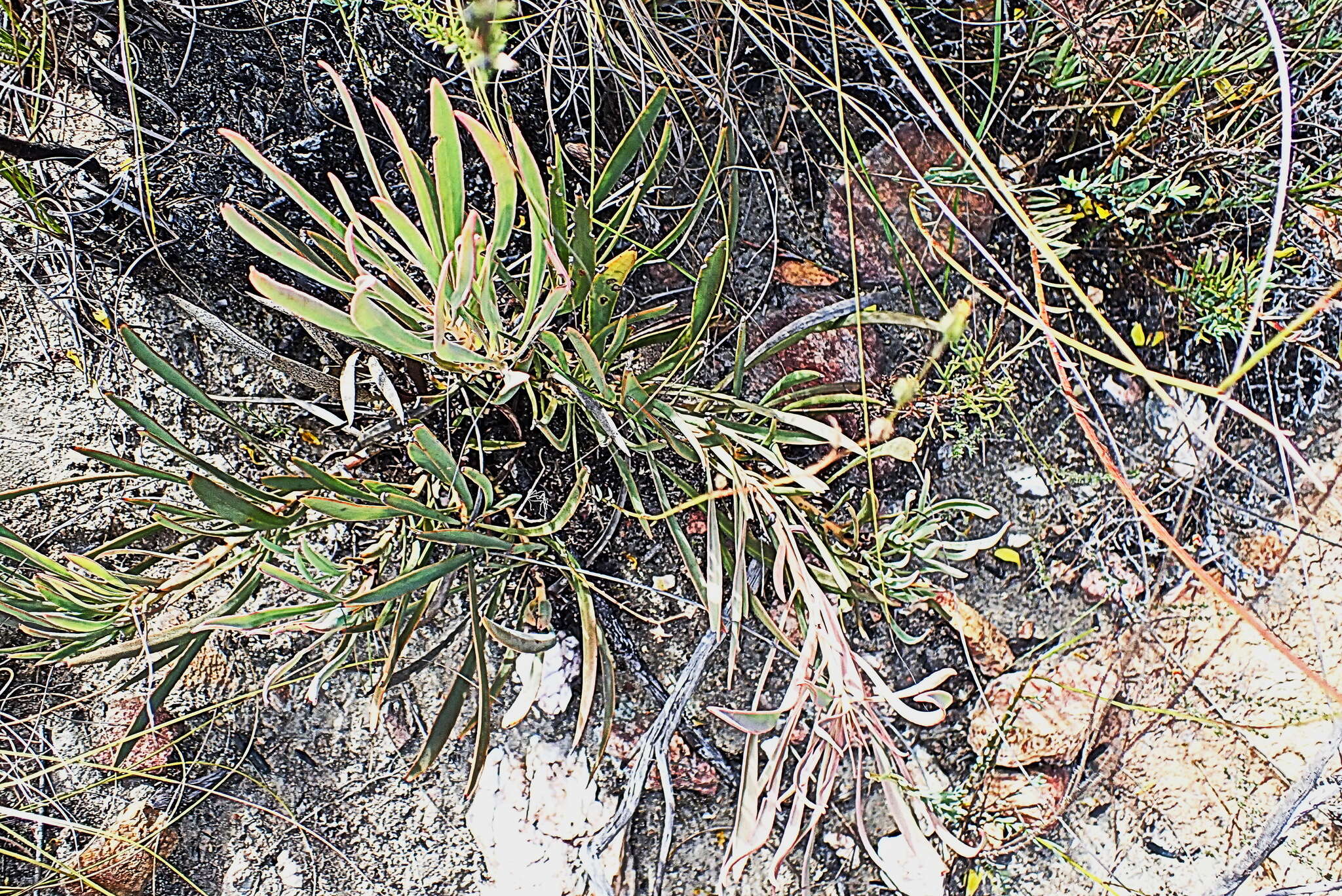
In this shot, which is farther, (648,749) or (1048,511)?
(1048,511)

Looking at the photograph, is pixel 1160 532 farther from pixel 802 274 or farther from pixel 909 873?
pixel 909 873

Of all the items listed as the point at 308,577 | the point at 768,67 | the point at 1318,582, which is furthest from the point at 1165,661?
the point at 308,577

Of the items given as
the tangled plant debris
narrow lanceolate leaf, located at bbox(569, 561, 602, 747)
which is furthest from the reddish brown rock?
narrow lanceolate leaf, located at bbox(569, 561, 602, 747)

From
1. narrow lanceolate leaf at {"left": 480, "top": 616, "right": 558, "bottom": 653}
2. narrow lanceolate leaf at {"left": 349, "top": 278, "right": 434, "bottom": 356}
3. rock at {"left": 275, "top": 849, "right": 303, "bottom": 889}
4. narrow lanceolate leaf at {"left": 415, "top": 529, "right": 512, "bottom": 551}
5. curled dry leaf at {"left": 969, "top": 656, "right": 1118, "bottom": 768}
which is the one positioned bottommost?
rock at {"left": 275, "top": 849, "right": 303, "bottom": 889}

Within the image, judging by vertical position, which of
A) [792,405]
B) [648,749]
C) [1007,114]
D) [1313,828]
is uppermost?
[1007,114]

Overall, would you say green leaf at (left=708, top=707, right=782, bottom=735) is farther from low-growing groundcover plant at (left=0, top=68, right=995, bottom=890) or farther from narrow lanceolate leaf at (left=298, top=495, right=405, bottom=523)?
narrow lanceolate leaf at (left=298, top=495, right=405, bottom=523)

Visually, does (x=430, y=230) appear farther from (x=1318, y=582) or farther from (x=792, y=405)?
(x=1318, y=582)
